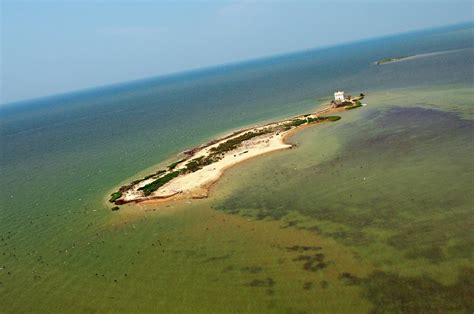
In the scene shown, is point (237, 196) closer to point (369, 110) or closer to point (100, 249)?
point (100, 249)

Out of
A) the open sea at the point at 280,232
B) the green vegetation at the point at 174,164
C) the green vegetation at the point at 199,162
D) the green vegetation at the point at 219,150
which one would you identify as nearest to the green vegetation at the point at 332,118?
the open sea at the point at 280,232

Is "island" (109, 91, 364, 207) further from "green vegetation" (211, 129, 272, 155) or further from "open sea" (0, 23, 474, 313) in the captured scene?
"open sea" (0, 23, 474, 313)

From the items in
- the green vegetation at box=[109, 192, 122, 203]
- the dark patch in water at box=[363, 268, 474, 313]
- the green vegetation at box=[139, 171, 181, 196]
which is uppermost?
the green vegetation at box=[139, 171, 181, 196]

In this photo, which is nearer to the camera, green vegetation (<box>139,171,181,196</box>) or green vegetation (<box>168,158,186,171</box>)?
green vegetation (<box>139,171,181,196</box>)

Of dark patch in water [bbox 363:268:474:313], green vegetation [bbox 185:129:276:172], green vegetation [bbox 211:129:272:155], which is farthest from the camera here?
green vegetation [bbox 211:129:272:155]

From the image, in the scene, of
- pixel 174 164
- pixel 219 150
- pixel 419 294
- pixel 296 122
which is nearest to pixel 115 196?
pixel 174 164

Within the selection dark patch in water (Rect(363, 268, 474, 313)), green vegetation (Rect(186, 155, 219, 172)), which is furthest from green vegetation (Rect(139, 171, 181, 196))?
dark patch in water (Rect(363, 268, 474, 313))

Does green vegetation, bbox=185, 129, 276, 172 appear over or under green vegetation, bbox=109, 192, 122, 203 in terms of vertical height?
over

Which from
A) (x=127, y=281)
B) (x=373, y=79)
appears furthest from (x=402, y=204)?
(x=373, y=79)

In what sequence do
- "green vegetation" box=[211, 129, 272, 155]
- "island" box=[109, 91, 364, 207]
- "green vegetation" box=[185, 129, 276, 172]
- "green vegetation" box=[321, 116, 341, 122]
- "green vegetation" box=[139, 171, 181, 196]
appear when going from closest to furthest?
1. "island" box=[109, 91, 364, 207]
2. "green vegetation" box=[139, 171, 181, 196]
3. "green vegetation" box=[185, 129, 276, 172]
4. "green vegetation" box=[211, 129, 272, 155]
5. "green vegetation" box=[321, 116, 341, 122]
